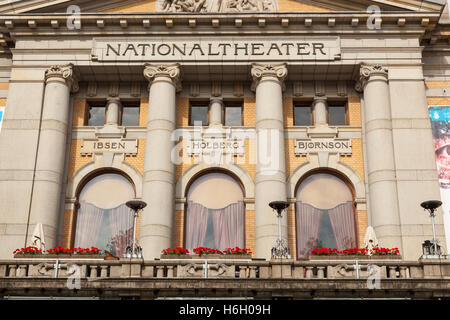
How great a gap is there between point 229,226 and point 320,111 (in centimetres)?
788

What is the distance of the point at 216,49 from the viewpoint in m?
33.8

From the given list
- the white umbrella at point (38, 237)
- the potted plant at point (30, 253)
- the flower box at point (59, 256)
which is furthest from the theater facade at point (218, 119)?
the flower box at point (59, 256)

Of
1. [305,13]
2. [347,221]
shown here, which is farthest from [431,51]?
[347,221]

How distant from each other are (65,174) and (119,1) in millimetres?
9773

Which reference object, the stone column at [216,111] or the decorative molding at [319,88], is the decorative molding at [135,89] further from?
the decorative molding at [319,88]

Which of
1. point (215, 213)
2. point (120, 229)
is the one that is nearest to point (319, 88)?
point (215, 213)

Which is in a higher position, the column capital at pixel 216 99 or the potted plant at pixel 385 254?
the column capital at pixel 216 99

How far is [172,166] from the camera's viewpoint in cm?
3195

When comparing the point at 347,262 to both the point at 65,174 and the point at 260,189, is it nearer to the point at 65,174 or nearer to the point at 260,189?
the point at 260,189

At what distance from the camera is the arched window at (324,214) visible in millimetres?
31219

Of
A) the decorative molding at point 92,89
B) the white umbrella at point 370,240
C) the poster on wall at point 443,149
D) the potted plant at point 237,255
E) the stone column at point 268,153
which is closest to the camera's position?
the potted plant at point 237,255

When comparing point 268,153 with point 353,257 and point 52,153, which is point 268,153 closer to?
point 353,257

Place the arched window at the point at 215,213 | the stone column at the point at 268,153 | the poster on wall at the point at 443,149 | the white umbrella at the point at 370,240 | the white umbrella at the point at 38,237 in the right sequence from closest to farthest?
the white umbrella at the point at 370,240 < the white umbrella at the point at 38,237 < the stone column at the point at 268,153 < the poster on wall at the point at 443,149 < the arched window at the point at 215,213

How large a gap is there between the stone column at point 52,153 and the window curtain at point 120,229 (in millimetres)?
2617
